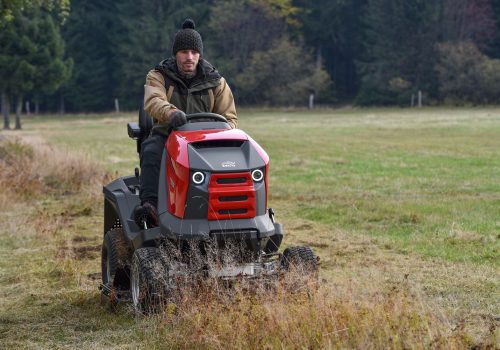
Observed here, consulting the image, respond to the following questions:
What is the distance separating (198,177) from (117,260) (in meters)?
1.44

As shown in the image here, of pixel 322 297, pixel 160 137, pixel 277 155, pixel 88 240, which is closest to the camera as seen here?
pixel 322 297

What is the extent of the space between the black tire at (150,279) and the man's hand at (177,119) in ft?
3.25

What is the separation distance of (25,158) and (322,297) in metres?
15.1

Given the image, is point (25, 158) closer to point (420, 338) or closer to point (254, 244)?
point (254, 244)

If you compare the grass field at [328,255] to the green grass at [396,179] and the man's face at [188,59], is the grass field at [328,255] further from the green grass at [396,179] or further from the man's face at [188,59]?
the man's face at [188,59]

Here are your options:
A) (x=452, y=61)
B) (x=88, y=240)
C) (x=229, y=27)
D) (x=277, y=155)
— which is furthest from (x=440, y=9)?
(x=88, y=240)

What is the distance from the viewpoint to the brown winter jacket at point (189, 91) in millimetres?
7484

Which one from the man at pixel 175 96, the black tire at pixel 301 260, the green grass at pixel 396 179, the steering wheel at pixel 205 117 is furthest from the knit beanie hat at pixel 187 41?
the green grass at pixel 396 179

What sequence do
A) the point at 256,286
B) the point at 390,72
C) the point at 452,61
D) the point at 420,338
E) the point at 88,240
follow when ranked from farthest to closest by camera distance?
1. the point at 390,72
2. the point at 452,61
3. the point at 88,240
4. the point at 256,286
5. the point at 420,338

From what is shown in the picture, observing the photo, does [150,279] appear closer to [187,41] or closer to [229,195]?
[229,195]

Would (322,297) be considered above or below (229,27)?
below

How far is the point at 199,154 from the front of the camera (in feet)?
22.2

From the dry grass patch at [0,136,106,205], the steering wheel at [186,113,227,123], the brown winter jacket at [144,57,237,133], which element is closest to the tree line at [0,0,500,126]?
the dry grass patch at [0,136,106,205]

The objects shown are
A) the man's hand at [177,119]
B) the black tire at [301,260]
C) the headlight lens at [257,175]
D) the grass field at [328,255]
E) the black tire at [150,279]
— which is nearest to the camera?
the grass field at [328,255]
